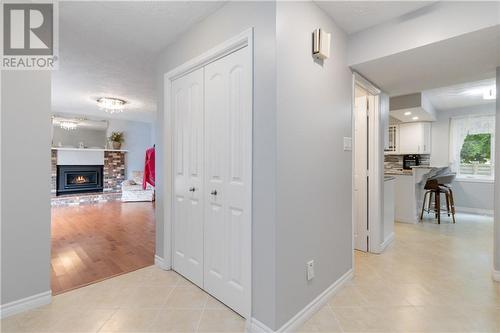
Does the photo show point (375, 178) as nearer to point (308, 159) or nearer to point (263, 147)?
point (308, 159)

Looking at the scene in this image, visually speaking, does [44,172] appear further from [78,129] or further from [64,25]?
[78,129]

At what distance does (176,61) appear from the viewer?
2.41 meters

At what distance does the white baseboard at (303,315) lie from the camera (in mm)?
1560

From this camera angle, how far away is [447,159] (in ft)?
18.7

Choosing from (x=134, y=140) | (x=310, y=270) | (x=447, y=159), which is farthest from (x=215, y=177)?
(x=134, y=140)

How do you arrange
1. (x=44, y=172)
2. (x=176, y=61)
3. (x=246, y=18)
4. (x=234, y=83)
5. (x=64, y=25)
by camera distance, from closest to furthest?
(x=246, y=18)
(x=234, y=83)
(x=44, y=172)
(x=64, y=25)
(x=176, y=61)

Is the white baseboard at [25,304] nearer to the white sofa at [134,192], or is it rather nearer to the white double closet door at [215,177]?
the white double closet door at [215,177]

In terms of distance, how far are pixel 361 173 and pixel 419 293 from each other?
4.57 feet

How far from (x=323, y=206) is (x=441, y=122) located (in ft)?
18.7

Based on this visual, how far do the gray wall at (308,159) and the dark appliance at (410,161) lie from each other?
4456 millimetres

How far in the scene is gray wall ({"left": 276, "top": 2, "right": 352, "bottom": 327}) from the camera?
1543 millimetres

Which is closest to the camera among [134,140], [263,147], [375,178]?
[263,147]

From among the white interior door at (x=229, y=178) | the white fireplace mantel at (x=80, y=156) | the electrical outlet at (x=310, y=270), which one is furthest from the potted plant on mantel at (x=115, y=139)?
the electrical outlet at (x=310, y=270)

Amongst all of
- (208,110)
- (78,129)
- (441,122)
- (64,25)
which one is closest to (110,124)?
(78,129)
